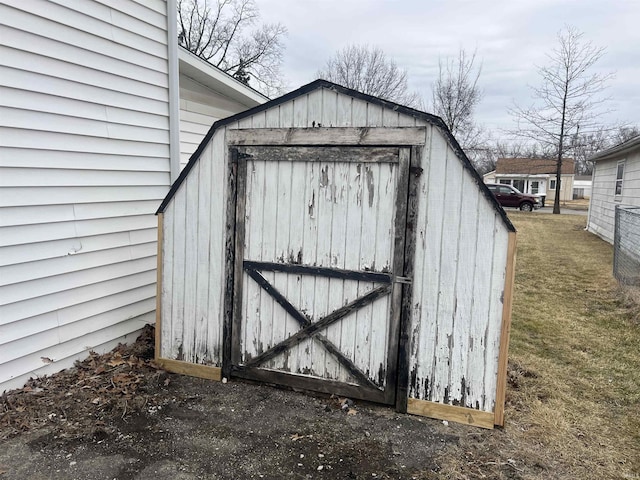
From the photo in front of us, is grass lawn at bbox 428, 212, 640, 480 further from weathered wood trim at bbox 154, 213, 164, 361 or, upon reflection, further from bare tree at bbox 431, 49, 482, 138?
bare tree at bbox 431, 49, 482, 138

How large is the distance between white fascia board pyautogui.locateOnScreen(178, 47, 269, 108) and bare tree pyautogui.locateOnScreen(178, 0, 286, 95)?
2232 centimetres

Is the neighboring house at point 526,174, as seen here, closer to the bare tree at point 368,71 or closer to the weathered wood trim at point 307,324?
the bare tree at point 368,71

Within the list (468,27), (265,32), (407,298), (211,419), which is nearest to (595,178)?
(468,27)

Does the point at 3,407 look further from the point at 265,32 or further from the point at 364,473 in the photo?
the point at 265,32

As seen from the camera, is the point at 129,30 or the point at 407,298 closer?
the point at 407,298

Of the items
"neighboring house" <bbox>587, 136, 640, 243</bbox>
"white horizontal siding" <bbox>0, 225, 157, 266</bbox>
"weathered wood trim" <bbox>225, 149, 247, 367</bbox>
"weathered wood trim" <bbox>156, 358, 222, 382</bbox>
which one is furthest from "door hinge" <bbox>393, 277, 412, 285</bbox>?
"neighboring house" <bbox>587, 136, 640, 243</bbox>

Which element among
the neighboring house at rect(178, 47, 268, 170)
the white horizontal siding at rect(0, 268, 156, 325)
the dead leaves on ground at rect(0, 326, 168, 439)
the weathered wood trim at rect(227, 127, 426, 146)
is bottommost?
the dead leaves on ground at rect(0, 326, 168, 439)

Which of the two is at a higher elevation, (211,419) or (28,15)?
(28,15)

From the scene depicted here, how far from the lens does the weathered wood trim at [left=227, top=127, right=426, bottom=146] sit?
345cm

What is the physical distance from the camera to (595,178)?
17.5 meters

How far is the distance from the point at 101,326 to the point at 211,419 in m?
1.62

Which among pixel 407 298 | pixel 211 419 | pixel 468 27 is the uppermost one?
pixel 468 27

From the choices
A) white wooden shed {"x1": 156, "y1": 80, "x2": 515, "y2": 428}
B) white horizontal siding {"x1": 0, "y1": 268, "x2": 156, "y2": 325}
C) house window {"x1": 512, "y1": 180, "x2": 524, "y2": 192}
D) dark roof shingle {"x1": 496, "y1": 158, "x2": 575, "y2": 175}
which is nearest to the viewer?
white wooden shed {"x1": 156, "y1": 80, "x2": 515, "y2": 428}

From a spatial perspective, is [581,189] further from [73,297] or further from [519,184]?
[73,297]
